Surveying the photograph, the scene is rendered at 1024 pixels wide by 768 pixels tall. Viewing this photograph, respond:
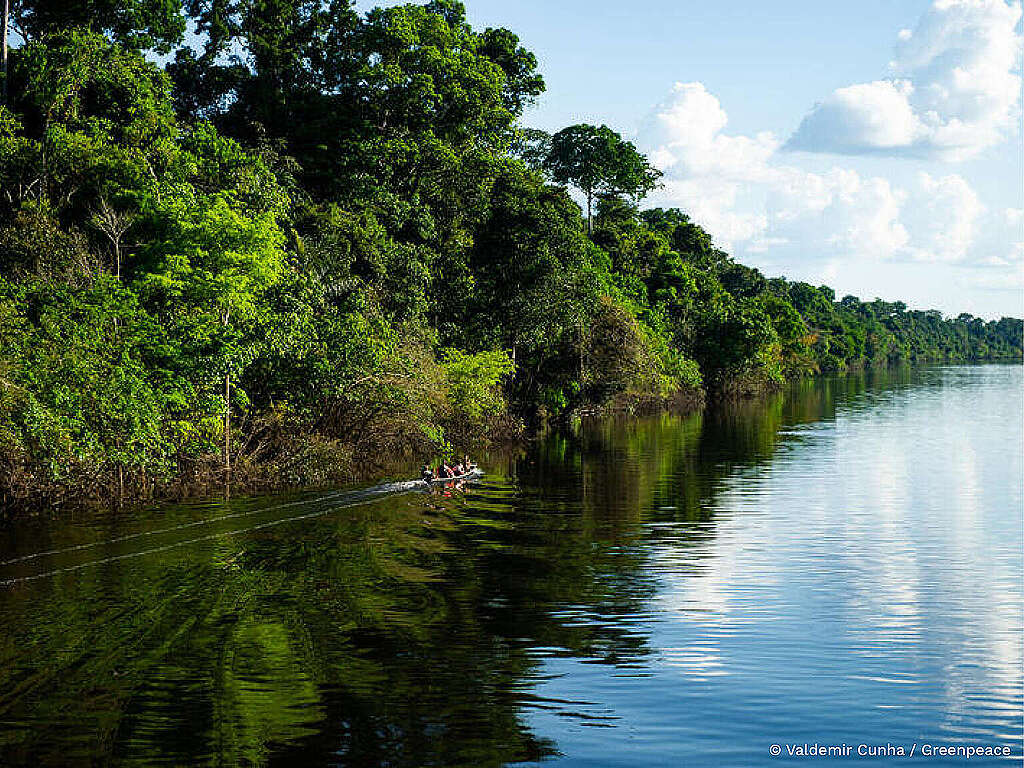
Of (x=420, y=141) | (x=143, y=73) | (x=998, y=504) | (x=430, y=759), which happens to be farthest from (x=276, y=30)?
(x=430, y=759)

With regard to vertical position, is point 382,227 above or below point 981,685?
above

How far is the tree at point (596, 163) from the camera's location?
286 feet

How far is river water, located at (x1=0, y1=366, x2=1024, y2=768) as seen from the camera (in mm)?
11938

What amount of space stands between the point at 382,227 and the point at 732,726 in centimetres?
3647

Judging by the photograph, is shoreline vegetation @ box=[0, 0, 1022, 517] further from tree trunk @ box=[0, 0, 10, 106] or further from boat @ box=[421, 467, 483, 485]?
boat @ box=[421, 467, 483, 485]

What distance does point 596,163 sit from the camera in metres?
87.9

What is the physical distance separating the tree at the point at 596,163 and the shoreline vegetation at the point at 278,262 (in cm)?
1025

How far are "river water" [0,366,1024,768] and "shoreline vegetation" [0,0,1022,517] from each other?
3.26 m

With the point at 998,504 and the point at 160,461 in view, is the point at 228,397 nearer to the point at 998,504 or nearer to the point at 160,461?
the point at 160,461

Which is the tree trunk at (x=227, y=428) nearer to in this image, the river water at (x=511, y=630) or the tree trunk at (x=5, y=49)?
the river water at (x=511, y=630)

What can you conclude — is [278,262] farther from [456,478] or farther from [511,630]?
[511,630]

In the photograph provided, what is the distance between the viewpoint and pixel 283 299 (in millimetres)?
32750

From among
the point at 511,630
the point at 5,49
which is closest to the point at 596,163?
the point at 5,49

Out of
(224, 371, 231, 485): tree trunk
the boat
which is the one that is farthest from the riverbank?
the boat
